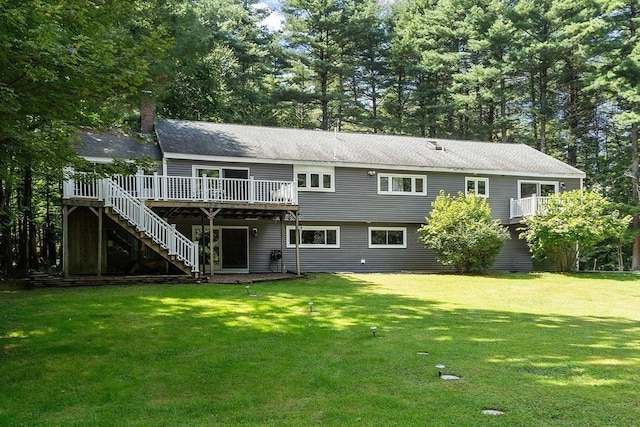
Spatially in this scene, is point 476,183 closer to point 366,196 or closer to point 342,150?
point 366,196

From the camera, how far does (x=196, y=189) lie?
16781mm

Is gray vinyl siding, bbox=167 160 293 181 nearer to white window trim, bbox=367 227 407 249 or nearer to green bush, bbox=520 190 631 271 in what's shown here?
white window trim, bbox=367 227 407 249

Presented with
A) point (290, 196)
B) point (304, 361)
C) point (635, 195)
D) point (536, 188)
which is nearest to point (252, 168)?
point (290, 196)

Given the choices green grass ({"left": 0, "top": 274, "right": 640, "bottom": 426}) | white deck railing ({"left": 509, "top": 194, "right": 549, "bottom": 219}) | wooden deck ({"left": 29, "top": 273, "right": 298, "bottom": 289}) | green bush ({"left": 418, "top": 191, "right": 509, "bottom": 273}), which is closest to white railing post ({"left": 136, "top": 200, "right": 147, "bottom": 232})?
wooden deck ({"left": 29, "top": 273, "right": 298, "bottom": 289})

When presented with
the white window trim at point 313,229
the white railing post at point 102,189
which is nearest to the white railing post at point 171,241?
the white railing post at point 102,189

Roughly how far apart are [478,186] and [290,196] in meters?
9.53

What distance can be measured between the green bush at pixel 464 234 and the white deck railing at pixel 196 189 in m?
5.92

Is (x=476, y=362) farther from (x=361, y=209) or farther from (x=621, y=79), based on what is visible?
(x=621, y=79)

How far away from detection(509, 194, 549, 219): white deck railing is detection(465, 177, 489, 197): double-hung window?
4.28 ft

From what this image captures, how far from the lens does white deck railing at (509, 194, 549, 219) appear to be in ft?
68.8

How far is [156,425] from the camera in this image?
452cm

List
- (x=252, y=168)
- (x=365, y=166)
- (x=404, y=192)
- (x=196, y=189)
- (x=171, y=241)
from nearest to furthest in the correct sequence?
1. (x=171, y=241)
2. (x=196, y=189)
3. (x=252, y=168)
4. (x=365, y=166)
5. (x=404, y=192)

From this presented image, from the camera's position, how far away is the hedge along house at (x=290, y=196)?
16.2 meters

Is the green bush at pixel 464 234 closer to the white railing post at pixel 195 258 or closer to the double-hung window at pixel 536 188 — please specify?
the double-hung window at pixel 536 188
